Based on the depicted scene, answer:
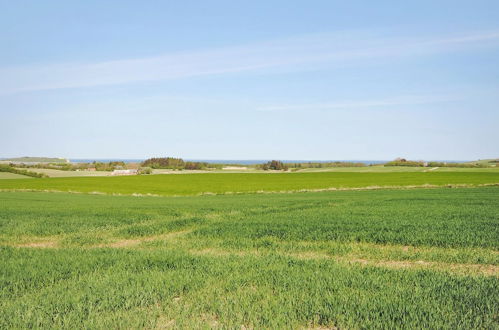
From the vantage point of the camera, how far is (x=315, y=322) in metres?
5.57

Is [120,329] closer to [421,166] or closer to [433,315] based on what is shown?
[433,315]

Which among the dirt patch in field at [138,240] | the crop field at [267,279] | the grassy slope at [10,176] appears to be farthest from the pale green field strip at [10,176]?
the dirt patch in field at [138,240]

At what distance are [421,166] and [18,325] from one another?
277ft

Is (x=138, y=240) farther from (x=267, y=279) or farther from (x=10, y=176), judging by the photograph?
(x=10, y=176)

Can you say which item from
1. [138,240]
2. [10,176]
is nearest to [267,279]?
[138,240]

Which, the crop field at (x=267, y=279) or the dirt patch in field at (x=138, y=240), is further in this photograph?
the dirt patch in field at (x=138, y=240)

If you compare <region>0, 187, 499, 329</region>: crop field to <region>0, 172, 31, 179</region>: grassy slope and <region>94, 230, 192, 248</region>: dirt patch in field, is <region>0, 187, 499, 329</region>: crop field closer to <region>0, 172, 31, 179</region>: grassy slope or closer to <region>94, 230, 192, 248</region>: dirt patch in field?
<region>94, 230, 192, 248</region>: dirt patch in field

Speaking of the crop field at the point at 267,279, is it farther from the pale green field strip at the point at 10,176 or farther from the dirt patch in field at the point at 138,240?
the pale green field strip at the point at 10,176

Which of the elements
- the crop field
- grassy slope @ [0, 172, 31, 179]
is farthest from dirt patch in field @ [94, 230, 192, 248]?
grassy slope @ [0, 172, 31, 179]

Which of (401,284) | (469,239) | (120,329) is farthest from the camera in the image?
(469,239)

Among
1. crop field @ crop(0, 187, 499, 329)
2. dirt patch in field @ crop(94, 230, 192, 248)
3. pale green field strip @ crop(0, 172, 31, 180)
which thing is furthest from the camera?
pale green field strip @ crop(0, 172, 31, 180)

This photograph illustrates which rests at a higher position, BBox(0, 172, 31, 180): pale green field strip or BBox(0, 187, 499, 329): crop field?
BBox(0, 172, 31, 180): pale green field strip

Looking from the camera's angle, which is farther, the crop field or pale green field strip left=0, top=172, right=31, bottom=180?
pale green field strip left=0, top=172, right=31, bottom=180

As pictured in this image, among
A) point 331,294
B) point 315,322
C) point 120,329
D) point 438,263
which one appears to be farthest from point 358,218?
point 120,329
